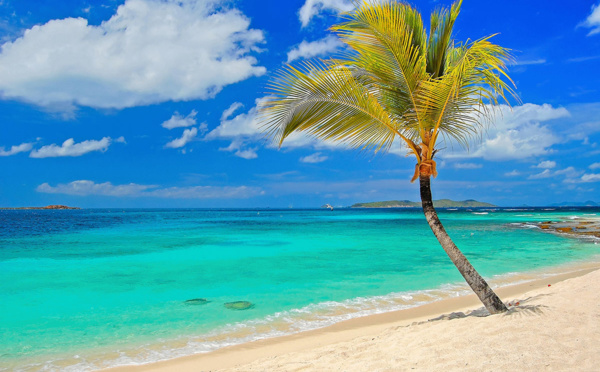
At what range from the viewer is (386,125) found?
5441mm

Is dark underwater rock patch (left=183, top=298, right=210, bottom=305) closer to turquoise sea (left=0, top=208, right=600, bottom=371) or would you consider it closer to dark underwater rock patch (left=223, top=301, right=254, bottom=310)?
turquoise sea (left=0, top=208, right=600, bottom=371)

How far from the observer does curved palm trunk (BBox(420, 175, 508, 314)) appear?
5.25 metres

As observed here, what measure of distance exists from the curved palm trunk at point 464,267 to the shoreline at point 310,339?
47.8 inches

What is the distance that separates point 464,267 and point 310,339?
2588 mm

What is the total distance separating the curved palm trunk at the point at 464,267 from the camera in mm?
5250

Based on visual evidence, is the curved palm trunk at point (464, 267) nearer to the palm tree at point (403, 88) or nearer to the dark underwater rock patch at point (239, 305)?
the palm tree at point (403, 88)

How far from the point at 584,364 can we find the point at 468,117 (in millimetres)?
3363

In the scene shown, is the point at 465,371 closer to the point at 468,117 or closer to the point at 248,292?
the point at 468,117

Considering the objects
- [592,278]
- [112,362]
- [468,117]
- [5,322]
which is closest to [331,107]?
[468,117]

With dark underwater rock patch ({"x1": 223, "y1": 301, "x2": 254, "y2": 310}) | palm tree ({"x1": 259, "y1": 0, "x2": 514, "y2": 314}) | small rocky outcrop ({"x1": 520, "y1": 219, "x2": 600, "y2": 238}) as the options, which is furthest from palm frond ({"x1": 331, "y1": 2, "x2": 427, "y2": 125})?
small rocky outcrop ({"x1": 520, "y1": 219, "x2": 600, "y2": 238})

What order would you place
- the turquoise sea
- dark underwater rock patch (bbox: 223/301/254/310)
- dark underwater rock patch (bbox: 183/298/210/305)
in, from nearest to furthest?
the turquoise sea → dark underwater rock patch (bbox: 223/301/254/310) → dark underwater rock patch (bbox: 183/298/210/305)

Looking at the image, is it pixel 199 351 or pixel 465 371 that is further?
pixel 199 351

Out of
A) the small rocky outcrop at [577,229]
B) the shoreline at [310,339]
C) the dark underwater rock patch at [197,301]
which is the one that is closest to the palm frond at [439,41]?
the shoreline at [310,339]

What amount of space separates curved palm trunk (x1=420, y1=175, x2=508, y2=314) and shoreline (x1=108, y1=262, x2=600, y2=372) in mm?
1214
